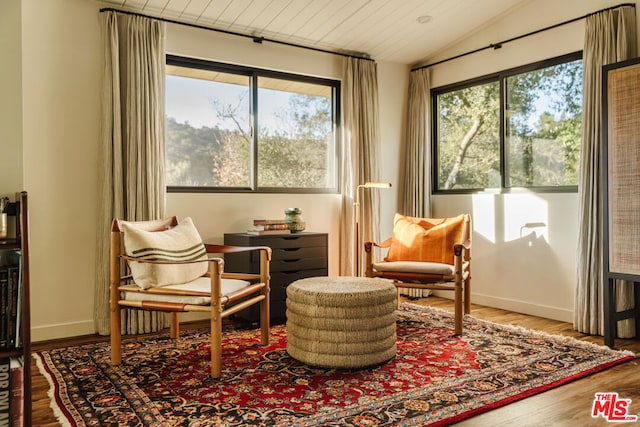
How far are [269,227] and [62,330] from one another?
163 centimetres

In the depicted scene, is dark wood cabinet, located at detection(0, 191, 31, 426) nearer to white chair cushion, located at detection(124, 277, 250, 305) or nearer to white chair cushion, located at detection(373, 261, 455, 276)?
white chair cushion, located at detection(124, 277, 250, 305)

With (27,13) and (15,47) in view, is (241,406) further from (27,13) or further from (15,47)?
(27,13)

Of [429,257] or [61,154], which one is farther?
[429,257]

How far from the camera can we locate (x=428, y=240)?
153 inches

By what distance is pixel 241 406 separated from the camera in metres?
2.23

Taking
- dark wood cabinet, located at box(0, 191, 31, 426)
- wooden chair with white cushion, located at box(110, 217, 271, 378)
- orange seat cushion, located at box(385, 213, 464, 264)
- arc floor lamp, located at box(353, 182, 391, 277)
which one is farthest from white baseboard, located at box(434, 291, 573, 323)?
dark wood cabinet, located at box(0, 191, 31, 426)

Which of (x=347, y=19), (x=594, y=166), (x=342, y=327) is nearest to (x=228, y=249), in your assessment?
(x=342, y=327)

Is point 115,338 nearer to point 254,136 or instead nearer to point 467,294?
point 254,136

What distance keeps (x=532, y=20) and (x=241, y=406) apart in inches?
146

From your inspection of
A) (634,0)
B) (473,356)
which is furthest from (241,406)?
(634,0)

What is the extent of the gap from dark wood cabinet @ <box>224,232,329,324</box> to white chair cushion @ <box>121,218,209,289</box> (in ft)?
2.46

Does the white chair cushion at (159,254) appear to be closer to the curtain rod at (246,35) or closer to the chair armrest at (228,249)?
the chair armrest at (228,249)

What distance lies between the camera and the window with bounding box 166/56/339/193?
3.98 metres

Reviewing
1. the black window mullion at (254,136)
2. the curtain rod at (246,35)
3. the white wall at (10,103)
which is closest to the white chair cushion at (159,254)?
the white wall at (10,103)
